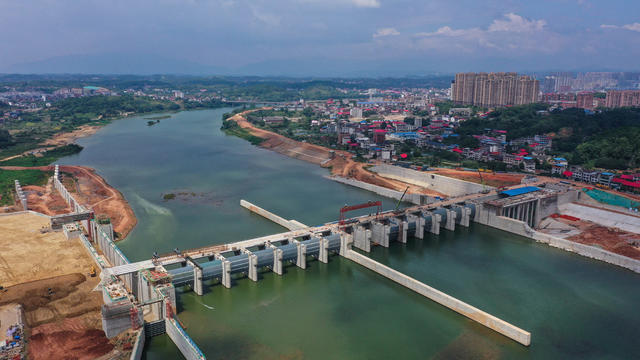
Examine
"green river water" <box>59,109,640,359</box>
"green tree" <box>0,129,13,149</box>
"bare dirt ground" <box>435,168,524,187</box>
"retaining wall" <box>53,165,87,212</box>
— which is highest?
"green tree" <box>0,129,13,149</box>

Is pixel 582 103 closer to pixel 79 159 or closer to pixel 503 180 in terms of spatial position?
pixel 503 180

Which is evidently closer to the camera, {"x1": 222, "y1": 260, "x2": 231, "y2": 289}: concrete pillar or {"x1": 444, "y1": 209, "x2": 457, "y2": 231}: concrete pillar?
{"x1": 222, "y1": 260, "x2": 231, "y2": 289}: concrete pillar

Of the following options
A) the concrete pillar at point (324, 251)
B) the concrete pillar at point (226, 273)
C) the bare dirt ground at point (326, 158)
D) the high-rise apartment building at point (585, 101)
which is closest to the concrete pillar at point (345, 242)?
the concrete pillar at point (324, 251)

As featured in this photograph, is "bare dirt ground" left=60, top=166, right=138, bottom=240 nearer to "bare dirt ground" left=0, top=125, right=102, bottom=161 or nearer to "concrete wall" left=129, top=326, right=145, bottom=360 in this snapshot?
"concrete wall" left=129, top=326, right=145, bottom=360

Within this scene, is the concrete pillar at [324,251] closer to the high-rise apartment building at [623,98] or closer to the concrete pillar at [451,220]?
the concrete pillar at [451,220]

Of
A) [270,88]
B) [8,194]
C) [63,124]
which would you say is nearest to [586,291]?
[8,194]

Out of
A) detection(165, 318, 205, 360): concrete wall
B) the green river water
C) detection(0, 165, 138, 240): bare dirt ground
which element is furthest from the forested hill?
detection(165, 318, 205, 360): concrete wall
